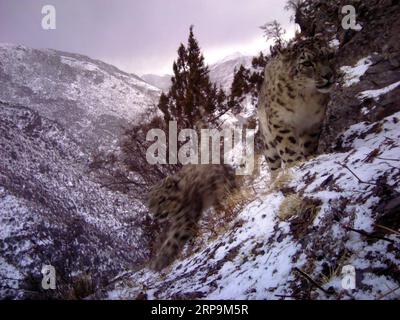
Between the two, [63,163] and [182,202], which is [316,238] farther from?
[63,163]

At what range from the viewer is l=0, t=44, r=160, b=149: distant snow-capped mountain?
95.8 feet

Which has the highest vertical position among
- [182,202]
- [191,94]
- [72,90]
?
[72,90]

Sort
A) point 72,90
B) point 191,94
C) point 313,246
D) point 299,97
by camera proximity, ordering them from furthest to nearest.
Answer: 1. point 72,90
2. point 191,94
3. point 299,97
4. point 313,246

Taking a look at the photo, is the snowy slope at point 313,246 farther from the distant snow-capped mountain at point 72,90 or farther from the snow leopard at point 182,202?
the distant snow-capped mountain at point 72,90

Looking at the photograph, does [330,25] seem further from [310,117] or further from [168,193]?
[168,193]

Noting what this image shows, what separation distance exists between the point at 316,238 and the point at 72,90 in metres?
32.3

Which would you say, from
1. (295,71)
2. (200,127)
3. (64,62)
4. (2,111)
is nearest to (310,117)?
(295,71)

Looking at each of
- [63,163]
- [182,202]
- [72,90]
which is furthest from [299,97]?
[72,90]

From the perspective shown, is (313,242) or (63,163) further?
(63,163)

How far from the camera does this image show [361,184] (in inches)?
122

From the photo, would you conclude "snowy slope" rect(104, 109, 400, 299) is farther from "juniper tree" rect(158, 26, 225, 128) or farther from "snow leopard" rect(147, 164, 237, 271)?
"juniper tree" rect(158, 26, 225, 128)

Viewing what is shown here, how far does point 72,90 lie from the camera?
106 feet

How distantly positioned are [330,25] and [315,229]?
34.4 ft

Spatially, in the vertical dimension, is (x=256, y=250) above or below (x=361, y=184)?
below
